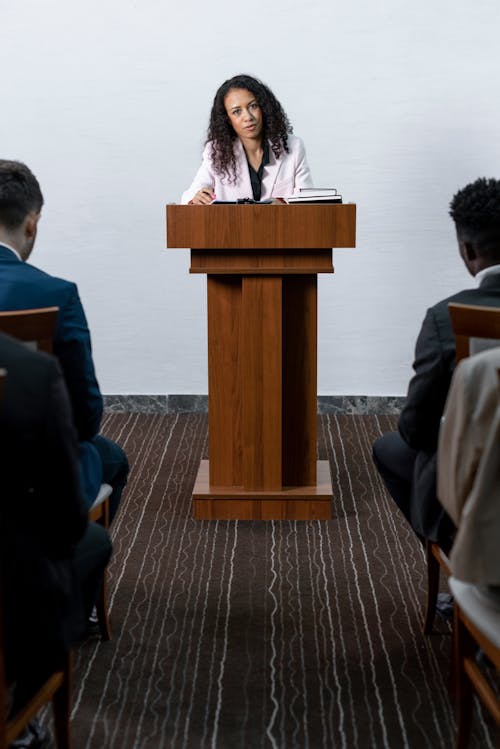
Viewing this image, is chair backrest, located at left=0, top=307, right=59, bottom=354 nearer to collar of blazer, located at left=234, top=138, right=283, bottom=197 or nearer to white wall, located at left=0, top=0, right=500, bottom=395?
collar of blazer, located at left=234, top=138, right=283, bottom=197

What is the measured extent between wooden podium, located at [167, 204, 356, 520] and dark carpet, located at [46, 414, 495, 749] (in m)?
0.12

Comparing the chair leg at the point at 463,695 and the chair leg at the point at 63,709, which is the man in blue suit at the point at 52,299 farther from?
the chair leg at the point at 463,695

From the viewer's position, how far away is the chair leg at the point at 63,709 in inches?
86.0

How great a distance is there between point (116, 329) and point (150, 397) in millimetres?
422

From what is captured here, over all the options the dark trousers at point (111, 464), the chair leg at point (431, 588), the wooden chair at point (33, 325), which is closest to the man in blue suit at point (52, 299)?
the dark trousers at point (111, 464)

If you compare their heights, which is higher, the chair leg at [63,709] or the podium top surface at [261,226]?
the podium top surface at [261,226]

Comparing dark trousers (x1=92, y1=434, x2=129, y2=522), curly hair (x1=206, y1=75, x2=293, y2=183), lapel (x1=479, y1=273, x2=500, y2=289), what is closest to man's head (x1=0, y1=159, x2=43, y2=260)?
dark trousers (x1=92, y1=434, x2=129, y2=522)

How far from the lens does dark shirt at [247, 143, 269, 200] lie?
15.5 ft

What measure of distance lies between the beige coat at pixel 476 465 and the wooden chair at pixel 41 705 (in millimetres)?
751

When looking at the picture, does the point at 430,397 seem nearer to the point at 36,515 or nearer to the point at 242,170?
the point at 36,515

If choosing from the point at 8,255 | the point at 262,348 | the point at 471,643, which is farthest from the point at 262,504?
the point at 471,643

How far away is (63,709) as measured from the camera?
7.20ft

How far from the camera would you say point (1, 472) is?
6.05 feet

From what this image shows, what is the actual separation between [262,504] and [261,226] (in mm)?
1072
